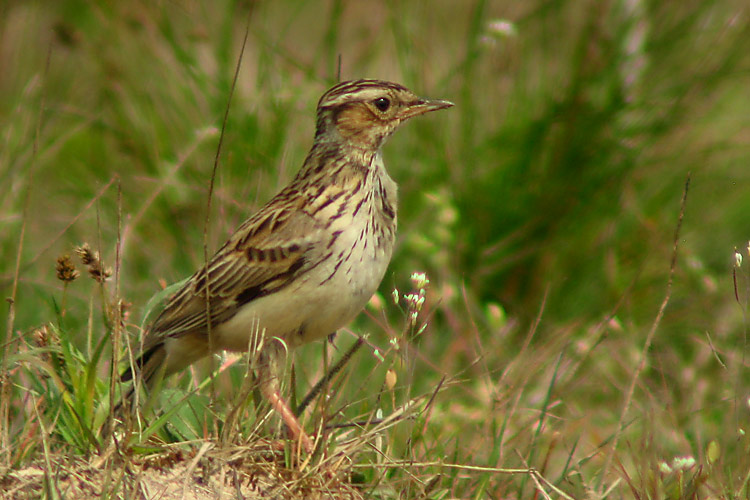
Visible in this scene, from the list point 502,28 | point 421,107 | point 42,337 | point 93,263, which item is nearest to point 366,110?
point 421,107

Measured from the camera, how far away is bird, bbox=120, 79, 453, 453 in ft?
14.6

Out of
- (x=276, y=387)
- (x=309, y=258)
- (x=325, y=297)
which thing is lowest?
(x=276, y=387)

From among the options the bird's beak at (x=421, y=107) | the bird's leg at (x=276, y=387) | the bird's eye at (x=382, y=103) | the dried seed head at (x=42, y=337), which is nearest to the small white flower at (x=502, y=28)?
the bird's beak at (x=421, y=107)

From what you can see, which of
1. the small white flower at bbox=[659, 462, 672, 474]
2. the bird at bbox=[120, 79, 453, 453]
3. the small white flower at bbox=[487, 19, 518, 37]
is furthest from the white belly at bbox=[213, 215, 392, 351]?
the small white flower at bbox=[487, 19, 518, 37]

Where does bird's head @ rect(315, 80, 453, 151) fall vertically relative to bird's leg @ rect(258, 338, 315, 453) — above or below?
above

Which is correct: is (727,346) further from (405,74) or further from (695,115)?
(405,74)

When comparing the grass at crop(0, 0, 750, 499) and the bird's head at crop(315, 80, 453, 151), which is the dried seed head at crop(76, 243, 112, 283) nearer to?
the bird's head at crop(315, 80, 453, 151)

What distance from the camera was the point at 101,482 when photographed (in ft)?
11.7

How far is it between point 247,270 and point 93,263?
952mm

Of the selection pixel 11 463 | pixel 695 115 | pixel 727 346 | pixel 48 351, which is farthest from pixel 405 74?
pixel 11 463

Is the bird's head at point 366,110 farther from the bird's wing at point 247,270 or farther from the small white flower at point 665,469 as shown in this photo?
the small white flower at point 665,469

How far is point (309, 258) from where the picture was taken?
4.50 m

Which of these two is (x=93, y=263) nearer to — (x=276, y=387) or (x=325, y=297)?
(x=276, y=387)

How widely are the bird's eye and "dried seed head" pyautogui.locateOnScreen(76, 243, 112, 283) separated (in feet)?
5.15
